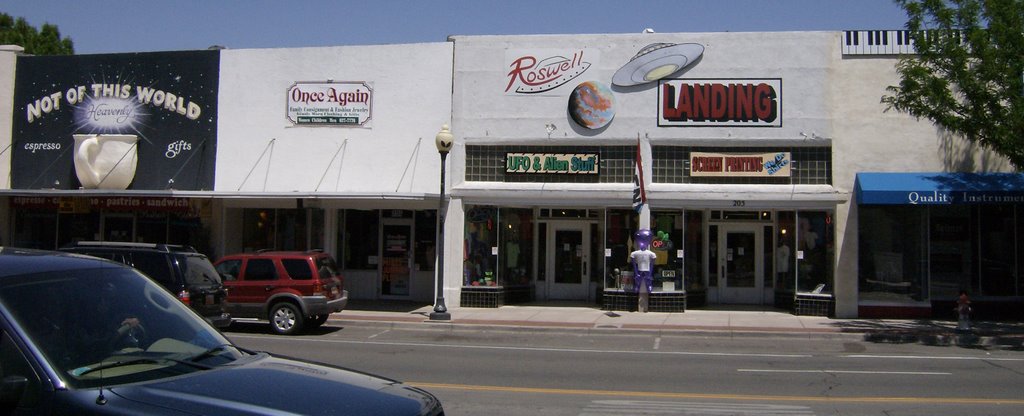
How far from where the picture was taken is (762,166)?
20.8 m

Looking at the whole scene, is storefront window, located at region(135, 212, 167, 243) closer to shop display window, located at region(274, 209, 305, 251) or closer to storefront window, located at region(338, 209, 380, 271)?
shop display window, located at region(274, 209, 305, 251)

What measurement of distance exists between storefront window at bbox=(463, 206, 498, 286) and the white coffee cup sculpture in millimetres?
9582

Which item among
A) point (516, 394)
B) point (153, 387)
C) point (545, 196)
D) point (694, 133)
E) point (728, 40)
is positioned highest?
point (728, 40)

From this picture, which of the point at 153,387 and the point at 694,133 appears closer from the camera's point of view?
the point at 153,387

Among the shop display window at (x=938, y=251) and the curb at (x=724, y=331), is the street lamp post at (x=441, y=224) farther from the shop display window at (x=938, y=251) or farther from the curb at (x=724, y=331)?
the shop display window at (x=938, y=251)

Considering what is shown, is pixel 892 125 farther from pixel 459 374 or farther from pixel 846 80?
pixel 459 374

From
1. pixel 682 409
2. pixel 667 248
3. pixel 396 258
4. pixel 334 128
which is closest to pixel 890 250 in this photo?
pixel 667 248

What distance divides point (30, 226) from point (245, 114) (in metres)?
7.88

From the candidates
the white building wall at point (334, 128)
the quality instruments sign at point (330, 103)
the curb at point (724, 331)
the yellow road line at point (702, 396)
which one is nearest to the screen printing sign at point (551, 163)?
the white building wall at point (334, 128)

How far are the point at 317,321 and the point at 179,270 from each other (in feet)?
15.1

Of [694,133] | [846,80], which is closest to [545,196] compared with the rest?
[694,133]

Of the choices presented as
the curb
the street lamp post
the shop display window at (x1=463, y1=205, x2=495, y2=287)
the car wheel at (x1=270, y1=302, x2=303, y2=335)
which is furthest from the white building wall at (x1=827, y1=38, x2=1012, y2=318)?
the car wheel at (x1=270, y1=302, x2=303, y2=335)

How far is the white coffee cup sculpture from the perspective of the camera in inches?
915

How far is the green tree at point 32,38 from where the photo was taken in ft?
127
